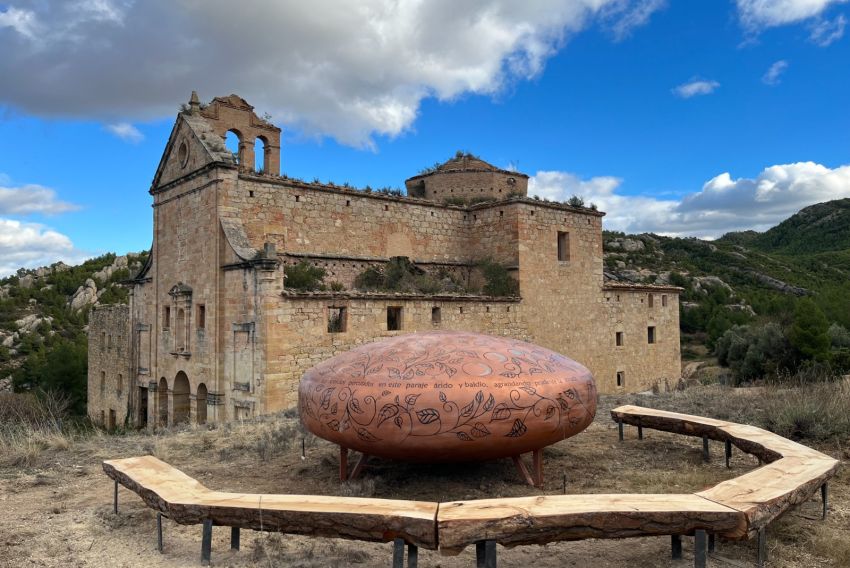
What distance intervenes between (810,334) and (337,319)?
18018 millimetres

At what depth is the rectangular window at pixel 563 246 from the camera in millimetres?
18531

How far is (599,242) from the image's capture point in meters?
19.4

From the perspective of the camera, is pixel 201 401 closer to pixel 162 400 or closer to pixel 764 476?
pixel 162 400

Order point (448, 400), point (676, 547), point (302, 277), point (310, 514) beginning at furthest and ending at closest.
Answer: point (302, 277), point (448, 400), point (676, 547), point (310, 514)

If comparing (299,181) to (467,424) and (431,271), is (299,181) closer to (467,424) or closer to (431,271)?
(431,271)

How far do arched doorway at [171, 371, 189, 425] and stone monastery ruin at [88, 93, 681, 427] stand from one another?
0.13 feet

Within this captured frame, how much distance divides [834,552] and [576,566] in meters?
1.79

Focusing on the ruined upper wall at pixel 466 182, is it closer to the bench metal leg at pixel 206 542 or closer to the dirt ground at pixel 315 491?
the dirt ground at pixel 315 491

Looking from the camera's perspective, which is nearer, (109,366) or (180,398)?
(180,398)

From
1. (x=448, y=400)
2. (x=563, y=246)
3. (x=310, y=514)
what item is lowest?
(x=310, y=514)

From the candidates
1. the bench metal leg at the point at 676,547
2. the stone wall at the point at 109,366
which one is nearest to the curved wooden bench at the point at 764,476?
the bench metal leg at the point at 676,547

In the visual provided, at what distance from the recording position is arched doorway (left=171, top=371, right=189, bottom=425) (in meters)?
16.2

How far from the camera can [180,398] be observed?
641 inches

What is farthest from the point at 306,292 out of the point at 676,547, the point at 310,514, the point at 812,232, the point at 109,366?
the point at 812,232
